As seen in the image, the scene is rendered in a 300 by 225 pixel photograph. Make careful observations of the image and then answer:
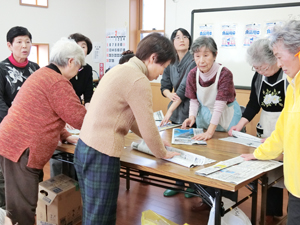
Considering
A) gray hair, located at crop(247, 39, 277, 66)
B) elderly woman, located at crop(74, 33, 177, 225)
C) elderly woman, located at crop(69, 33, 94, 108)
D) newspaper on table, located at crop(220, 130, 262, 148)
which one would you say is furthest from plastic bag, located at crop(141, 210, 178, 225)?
elderly woman, located at crop(69, 33, 94, 108)

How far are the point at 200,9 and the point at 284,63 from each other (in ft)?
11.7

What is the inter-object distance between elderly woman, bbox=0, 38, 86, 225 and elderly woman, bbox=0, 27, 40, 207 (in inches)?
30.3

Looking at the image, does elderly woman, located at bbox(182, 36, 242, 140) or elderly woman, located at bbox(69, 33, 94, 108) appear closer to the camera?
elderly woman, located at bbox(182, 36, 242, 140)

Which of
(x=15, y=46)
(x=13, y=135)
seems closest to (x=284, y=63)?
(x=13, y=135)

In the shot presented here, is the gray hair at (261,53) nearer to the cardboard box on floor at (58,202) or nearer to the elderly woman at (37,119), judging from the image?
the elderly woman at (37,119)

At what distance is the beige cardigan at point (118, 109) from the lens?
160 centimetres

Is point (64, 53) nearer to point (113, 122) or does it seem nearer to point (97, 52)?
point (113, 122)

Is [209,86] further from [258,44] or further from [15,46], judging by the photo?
[15,46]

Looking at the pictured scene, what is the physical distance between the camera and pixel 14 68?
2857 millimetres

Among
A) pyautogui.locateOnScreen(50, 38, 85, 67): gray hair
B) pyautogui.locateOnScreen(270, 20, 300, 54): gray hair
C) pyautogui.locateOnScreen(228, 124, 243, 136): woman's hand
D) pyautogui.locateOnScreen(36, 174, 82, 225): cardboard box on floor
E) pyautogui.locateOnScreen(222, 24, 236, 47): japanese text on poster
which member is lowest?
pyautogui.locateOnScreen(36, 174, 82, 225): cardboard box on floor

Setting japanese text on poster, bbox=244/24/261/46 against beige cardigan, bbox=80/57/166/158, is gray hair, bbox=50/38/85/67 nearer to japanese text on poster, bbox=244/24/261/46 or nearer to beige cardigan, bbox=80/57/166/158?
beige cardigan, bbox=80/57/166/158

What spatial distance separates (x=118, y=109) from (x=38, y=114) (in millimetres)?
628

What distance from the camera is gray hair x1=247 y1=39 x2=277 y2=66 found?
2.10 meters

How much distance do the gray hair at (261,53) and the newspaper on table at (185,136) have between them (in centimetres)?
65
